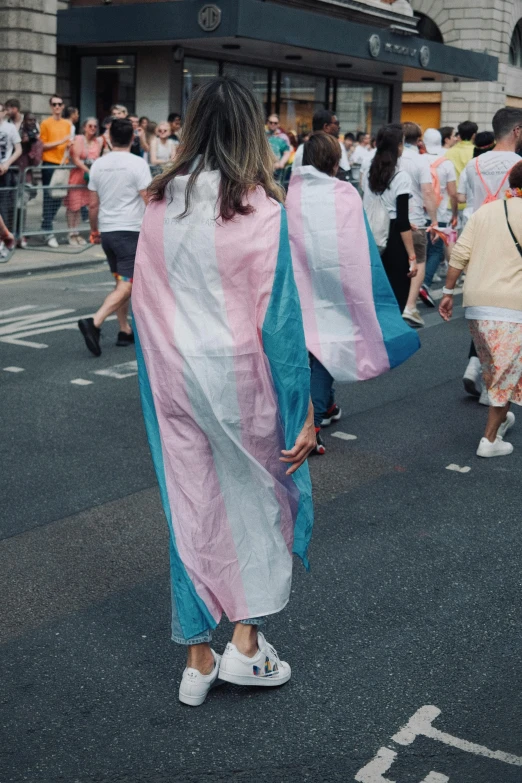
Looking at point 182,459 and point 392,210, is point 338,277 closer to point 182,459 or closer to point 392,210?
point 392,210

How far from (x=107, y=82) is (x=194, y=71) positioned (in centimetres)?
189

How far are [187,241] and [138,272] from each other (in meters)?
0.25

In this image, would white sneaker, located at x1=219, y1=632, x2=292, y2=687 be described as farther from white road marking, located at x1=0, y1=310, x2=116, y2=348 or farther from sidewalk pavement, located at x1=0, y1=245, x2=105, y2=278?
sidewalk pavement, located at x1=0, y1=245, x2=105, y2=278

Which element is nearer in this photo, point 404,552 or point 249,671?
point 249,671

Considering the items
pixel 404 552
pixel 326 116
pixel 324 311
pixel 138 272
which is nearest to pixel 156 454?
pixel 138 272

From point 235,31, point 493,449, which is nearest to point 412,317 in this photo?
point 493,449

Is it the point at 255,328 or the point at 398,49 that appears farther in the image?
the point at 398,49

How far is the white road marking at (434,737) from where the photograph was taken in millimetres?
3070

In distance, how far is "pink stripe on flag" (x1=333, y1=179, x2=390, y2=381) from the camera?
5.75 meters

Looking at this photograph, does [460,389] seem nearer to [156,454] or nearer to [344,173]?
[344,173]

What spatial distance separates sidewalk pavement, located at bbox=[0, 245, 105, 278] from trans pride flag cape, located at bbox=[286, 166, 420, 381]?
7.33 metres

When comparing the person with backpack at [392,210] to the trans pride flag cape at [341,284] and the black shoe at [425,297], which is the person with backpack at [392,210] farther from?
the black shoe at [425,297]

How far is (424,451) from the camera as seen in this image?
20.6 feet

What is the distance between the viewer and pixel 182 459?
10.6 ft
